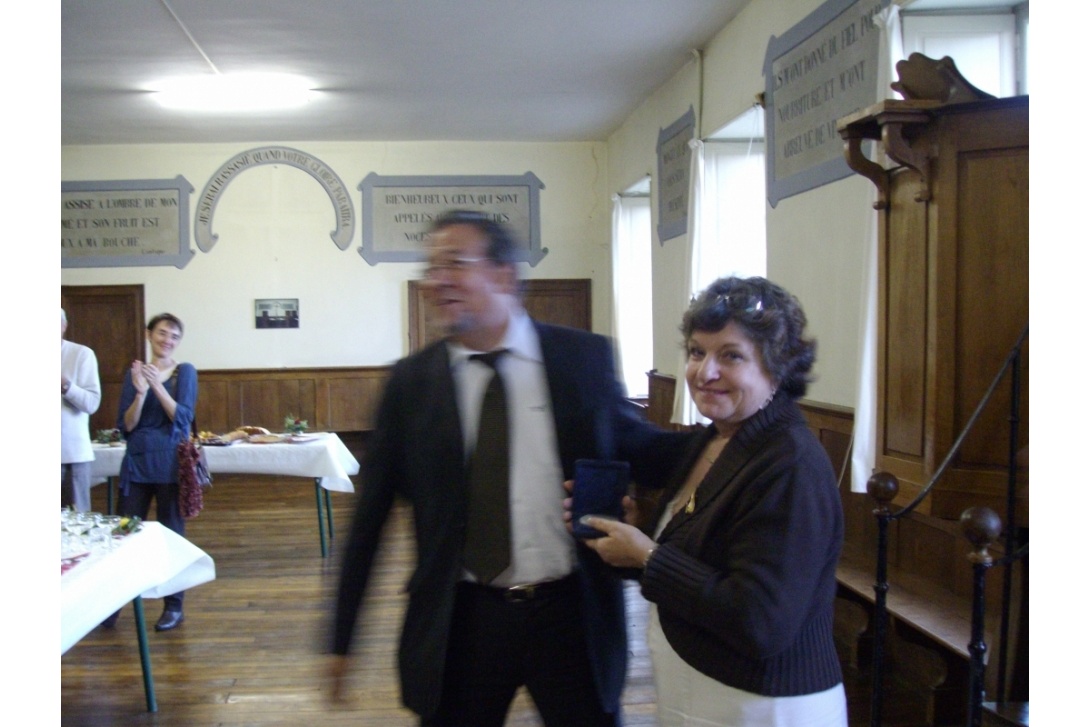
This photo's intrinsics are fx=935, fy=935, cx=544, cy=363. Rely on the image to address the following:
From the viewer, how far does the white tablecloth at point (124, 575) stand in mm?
2850

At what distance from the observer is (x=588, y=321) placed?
38.9 feet

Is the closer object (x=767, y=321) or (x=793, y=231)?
(x=767, y=321)

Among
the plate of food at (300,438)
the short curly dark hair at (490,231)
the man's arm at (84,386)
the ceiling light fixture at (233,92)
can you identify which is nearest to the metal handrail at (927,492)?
the short curly dark hair at (490,231)

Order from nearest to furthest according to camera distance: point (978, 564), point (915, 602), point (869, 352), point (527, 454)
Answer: point (527, 454), point (978, 564), point (915, 602), point (869, 352)

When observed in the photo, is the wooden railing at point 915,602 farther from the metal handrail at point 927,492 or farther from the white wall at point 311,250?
the white wall at point 311,250

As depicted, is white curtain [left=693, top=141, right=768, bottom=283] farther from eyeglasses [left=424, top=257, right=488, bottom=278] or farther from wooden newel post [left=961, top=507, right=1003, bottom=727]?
eyeglasses [left=424, top=257, right=488, bottom=278]

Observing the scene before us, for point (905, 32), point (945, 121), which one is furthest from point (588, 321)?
point (945, 121)

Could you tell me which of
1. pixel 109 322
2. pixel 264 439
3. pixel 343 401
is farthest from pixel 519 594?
pixel 109 322

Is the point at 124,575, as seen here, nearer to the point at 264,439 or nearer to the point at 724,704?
the point at 724,704

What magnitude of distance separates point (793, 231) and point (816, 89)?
0.88 m

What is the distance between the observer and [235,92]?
29.1 ft

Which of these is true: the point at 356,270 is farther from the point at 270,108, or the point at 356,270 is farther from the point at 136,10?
the point at 136,10

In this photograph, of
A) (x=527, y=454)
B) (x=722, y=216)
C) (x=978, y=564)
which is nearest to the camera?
(x=527, y=454)

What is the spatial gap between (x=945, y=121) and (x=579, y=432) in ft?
5.83
